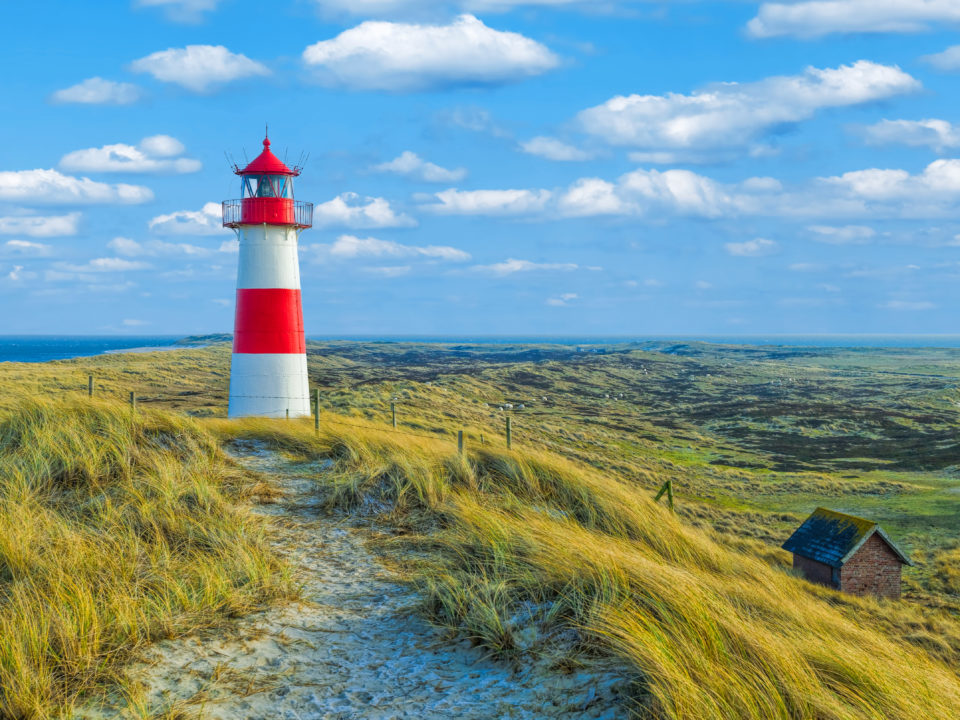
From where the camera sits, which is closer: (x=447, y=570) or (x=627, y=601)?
(x=627, y=601)

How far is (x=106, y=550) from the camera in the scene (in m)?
5.91

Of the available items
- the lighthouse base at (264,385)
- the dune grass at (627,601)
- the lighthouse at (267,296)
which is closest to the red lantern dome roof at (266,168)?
the lighthouse at (267,296)

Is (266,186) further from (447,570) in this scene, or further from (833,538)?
(833,538)

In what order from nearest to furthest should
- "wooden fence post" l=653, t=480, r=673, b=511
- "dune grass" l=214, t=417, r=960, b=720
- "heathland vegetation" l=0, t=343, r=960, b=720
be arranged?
"dune grass" l=214, t=417, r=960, b=720
"heathland vegetation" l=0, t=343, r=960, b=720
"wooden fence post" l=653, t=480, r=673, b=511

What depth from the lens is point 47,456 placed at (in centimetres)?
849

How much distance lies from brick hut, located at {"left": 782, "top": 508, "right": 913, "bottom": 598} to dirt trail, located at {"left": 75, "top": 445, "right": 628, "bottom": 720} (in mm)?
21386

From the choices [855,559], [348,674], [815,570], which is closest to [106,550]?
[348,674]

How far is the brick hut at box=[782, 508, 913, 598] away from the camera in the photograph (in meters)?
23.2

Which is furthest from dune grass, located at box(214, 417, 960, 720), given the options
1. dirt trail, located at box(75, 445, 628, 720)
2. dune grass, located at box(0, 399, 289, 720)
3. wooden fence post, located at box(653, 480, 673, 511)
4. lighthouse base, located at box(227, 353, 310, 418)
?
Result: lighthouse base, located at box(227, 353, 310, 418)

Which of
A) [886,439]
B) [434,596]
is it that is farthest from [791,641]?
[886,439]

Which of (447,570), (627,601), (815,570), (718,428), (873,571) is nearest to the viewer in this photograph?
(627,601)

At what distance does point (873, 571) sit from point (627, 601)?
891 inches

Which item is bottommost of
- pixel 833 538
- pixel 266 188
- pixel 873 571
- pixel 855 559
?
pixel 873 571

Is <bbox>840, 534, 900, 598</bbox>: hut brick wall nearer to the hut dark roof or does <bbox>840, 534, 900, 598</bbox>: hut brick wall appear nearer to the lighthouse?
the hut dark roof
